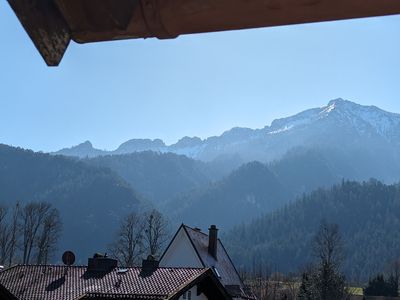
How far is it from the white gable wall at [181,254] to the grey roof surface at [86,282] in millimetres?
9531

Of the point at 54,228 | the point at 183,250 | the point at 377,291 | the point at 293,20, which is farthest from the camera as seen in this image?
the point at 377,291

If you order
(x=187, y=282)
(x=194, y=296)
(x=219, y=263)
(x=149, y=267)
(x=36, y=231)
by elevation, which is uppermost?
(x=36, y=231)

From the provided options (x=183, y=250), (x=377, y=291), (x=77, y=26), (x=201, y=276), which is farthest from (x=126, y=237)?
(x=77, y=26)

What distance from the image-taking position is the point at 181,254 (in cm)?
4844

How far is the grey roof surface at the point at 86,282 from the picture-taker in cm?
3412

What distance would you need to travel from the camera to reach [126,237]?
82.7m

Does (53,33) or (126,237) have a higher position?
(126,237)

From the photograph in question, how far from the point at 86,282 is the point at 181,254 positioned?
1209 cm

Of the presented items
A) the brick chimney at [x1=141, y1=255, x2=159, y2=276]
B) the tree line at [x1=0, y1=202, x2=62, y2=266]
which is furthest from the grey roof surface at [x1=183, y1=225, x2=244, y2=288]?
the tree line at [x1=0, y1=202, x2=62, y2=266]

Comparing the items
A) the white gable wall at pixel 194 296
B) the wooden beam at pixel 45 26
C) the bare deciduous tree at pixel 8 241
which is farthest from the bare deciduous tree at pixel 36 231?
the wooden beam at pixel 45 26

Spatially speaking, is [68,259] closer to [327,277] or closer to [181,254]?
[181,254]

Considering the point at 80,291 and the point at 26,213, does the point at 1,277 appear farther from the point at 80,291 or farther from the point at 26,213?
the point at 26,213

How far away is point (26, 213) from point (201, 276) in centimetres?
6570

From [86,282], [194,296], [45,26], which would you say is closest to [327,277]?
[194,296]
